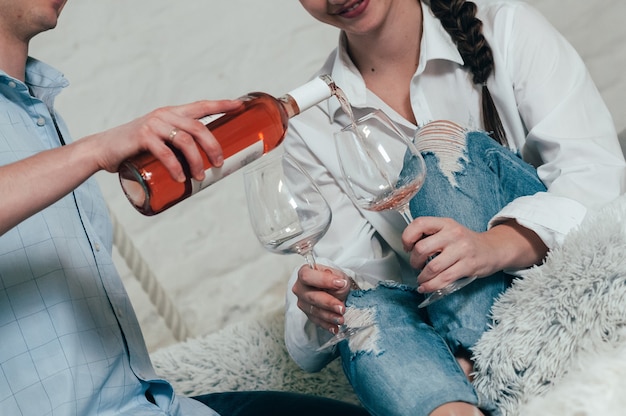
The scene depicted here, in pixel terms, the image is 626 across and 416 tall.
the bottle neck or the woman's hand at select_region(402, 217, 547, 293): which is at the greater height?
the bottle neck

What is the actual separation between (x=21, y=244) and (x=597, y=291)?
31.4 inches

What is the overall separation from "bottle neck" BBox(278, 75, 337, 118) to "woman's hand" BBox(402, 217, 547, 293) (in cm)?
25

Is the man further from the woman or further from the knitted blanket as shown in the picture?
the knitted blanket

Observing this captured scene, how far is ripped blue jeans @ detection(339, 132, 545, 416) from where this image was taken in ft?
3.98

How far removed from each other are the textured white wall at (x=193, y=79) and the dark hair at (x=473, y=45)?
4.64ft

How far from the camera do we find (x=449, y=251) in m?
1.19

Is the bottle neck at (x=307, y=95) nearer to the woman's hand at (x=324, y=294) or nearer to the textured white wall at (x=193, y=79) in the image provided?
the woman's hand at (x=324, y=294)

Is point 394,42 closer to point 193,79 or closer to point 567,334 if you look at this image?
point 567,334

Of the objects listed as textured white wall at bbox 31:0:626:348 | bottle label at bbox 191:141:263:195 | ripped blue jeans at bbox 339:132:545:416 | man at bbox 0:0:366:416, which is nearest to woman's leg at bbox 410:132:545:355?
ripped blue jeans at bbox 339:132:545:416

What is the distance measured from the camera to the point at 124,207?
2943 mm

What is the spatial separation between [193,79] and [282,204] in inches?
75.8

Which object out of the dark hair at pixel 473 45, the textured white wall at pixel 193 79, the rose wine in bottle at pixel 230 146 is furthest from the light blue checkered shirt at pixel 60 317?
the textured white wall at pixel 193 79

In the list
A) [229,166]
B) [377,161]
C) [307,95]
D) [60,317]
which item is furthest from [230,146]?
[60,317]

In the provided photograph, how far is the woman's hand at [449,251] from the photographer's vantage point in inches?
46.9
